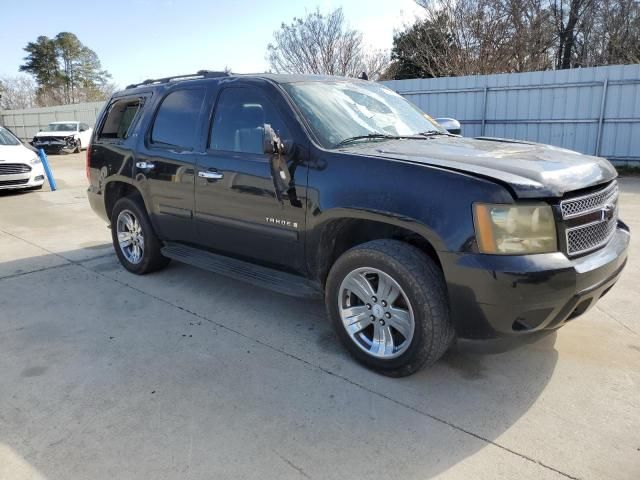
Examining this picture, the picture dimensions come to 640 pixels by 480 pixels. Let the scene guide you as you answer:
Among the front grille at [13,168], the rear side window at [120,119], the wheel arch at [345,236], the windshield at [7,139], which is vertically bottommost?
the front grille at [13,168]

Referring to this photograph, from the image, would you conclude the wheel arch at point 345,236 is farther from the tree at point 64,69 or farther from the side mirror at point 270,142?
the tree at point 64,69

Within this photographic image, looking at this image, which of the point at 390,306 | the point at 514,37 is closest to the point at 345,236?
the point at 390,306

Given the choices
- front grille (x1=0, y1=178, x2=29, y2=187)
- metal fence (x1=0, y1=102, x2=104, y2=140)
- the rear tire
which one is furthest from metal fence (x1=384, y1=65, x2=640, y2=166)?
metal fence (x1=0, y1=102, x2=104, y2=140)

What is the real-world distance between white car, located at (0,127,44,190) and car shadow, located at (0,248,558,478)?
7888mm

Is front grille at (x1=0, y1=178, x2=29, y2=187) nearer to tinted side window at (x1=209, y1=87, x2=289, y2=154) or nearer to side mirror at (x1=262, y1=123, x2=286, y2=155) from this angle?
tinted side window at (x1=209, y1=87, x2=289, y2=154)

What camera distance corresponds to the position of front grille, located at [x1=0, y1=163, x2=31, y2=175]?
11.0 m

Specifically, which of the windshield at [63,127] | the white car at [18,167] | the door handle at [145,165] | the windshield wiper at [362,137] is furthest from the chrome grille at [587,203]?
the windshield at [63,127]

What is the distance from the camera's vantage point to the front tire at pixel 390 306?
2.92 meters

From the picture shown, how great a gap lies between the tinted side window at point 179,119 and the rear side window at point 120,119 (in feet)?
1.76

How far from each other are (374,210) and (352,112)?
1.11 metres

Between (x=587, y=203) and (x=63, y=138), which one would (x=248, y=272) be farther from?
(x=63, y=138)

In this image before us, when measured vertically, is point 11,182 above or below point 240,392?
above

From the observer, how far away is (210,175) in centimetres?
411

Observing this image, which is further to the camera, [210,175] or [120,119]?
[120,119]
